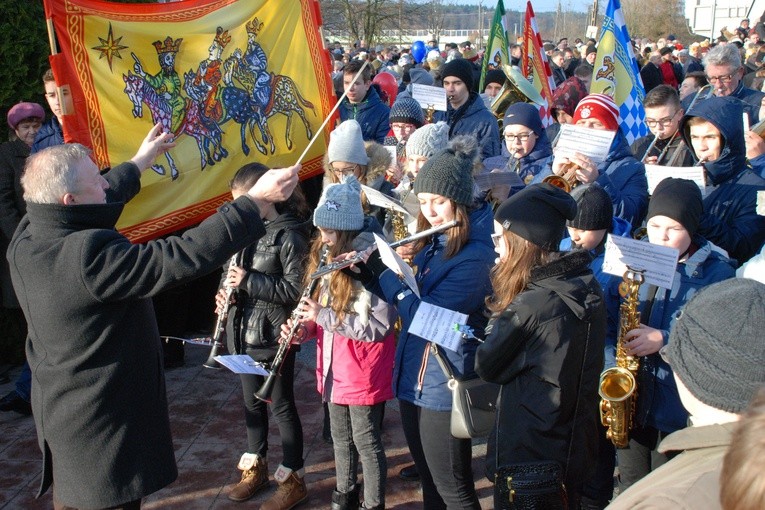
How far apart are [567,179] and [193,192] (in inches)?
101

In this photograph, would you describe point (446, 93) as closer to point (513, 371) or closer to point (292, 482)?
point (292, 482)

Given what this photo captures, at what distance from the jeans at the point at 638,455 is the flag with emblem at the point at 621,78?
3347mm

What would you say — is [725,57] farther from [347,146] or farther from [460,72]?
[347,146]

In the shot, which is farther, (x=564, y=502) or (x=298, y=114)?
(x=298, y=114)

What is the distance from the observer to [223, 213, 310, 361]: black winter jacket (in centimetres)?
420

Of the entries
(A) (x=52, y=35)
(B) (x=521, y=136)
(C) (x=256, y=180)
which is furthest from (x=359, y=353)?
(A) (x=52, y=35)

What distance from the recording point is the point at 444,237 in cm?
360

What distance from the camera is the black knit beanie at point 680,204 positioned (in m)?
3.40

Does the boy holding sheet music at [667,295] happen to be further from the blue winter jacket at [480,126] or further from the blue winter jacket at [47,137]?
the blue winter jacket at [47,137]

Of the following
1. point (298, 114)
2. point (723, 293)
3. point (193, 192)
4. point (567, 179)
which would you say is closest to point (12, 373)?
point (193, 192)

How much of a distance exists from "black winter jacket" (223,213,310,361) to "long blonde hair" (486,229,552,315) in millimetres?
1490

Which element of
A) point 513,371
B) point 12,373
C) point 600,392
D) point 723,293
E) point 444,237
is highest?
point 723,293

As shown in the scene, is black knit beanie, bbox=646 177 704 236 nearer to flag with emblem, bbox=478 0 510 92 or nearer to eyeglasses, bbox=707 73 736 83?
eyeglasses, bbox=707 73 736 83

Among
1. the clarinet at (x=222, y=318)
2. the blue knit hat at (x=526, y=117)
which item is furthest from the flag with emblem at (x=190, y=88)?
the blue knit hat at (x=526, y=117)
